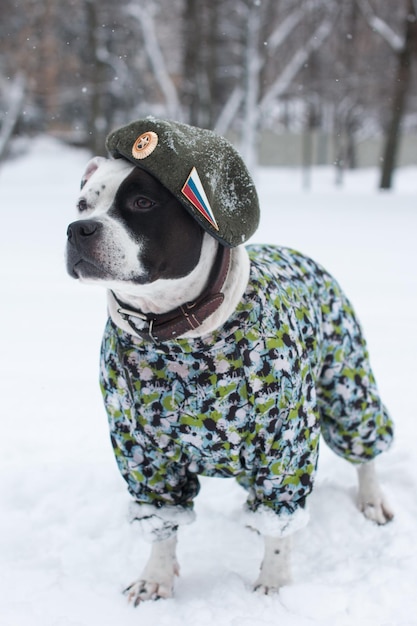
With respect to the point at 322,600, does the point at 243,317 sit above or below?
above

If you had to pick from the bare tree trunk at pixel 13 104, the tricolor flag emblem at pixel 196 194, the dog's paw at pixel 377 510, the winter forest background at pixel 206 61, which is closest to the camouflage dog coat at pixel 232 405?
the tricolor flag emblem at pixel 196 194

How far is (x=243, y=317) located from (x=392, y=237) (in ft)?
25.6

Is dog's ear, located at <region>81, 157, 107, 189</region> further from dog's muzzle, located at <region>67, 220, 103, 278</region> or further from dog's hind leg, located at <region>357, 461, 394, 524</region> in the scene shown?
dog's hind leg, located at <region>357, 461, 394, 524</region>

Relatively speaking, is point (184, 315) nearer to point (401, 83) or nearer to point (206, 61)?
point (401, 83)

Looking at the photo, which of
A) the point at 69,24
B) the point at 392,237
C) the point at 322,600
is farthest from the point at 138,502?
the point at 69,24

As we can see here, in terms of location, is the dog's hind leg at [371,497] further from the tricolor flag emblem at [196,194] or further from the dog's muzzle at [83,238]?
the dog's muzzle at [83,238]

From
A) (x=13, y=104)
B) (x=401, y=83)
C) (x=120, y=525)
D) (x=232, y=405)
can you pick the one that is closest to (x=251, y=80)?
(x=401, y=83)

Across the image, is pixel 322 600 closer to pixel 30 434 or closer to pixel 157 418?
pixel 157 418

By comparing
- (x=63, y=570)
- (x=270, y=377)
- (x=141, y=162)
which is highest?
(x=141, y=162)

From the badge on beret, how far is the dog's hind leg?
1.79 metres

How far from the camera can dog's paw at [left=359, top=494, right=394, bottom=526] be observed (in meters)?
2.88

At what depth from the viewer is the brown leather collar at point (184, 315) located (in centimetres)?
203

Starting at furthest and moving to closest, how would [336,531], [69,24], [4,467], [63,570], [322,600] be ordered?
1. [69,24]
2. [4,467]
3. [336,531]
4. [63,570]
5. [322,600]

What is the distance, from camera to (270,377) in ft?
7.02
